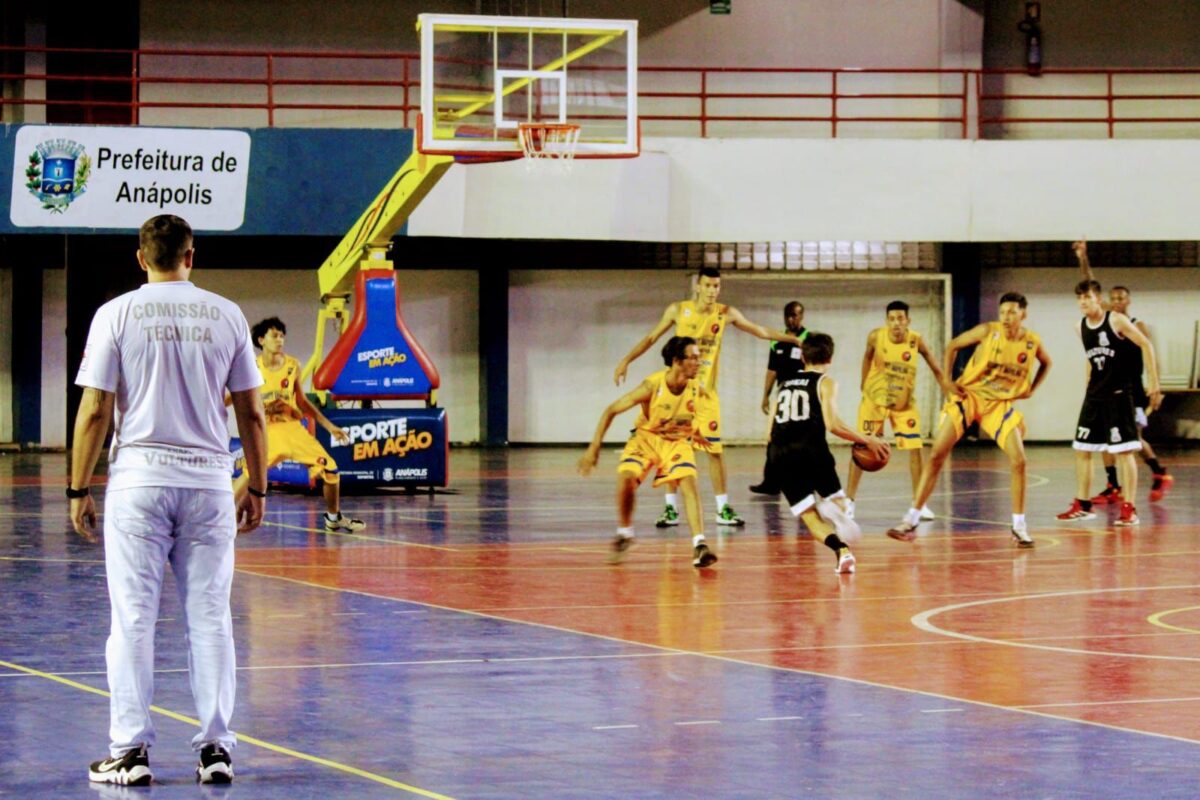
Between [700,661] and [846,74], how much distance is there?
22.9m

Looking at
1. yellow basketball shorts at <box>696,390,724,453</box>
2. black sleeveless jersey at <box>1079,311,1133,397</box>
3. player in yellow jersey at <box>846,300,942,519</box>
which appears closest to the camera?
yellow basketball shorts at <box>696,390,724,453</box>

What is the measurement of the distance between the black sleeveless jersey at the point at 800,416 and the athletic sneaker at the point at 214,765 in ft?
23.6

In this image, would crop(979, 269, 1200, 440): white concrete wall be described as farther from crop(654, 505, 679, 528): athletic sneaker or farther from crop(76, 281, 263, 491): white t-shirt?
crop(76, 281, 263, 491): white t-shirt

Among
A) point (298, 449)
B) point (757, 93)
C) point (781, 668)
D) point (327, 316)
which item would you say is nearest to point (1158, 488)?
point (298, 449)

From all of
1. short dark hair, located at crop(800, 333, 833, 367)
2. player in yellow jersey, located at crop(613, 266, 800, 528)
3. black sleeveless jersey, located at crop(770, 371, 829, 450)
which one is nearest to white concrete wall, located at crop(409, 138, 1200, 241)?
player in yellow jersey, located at crop(613, 266, 800, 528)

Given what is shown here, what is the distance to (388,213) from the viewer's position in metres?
20.8

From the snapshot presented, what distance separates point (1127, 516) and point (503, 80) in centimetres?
772

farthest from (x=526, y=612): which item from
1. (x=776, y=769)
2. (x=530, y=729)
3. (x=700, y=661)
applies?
(x=776, y=769)

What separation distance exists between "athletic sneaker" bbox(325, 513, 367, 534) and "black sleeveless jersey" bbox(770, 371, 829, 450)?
14.1ft

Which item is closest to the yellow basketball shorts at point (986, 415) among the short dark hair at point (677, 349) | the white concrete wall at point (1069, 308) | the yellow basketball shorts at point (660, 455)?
the yellow basketball shorts at point (660, 455)

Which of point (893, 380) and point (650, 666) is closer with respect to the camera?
point (650, 666)

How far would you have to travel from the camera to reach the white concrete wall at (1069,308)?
30344 mm

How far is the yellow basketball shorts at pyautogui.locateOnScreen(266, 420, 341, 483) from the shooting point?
1592cm

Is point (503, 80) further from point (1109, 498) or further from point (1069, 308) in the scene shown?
point (1069, 308)
